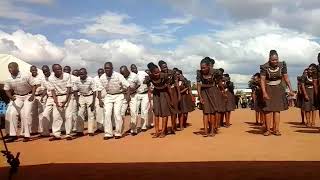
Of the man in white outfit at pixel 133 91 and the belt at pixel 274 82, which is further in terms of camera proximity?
the man in white outfit at pixel 133 91

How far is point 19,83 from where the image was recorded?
43.8 feet

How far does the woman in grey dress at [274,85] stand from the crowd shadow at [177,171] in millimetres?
4438

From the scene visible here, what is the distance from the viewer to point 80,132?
581 inches

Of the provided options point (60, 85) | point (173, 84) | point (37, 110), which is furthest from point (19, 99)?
point (173, 84)

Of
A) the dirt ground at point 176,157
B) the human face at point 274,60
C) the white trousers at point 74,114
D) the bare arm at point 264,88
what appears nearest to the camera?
the dirt ground at point 176,157

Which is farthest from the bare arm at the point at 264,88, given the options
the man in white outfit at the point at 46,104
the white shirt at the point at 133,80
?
the man in white outfit at the point at 46,104

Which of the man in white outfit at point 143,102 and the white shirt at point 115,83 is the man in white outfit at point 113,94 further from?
the man in white outfit at point 143,102

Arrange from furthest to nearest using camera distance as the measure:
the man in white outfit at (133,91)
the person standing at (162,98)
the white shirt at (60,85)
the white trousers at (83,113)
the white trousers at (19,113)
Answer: the white trousers at (83,113), the man in white outfit at (133,91), the white shirt at (60,85), the white trousers at (19,113), the person standing at (162,98)

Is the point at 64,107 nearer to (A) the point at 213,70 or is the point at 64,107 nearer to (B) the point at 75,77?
(B) the point at 75,77

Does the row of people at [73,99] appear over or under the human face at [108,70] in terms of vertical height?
under

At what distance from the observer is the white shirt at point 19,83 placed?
1330 centimetres

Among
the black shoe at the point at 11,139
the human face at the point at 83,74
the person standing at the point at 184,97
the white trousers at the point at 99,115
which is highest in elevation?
the human face at the point at 83,74

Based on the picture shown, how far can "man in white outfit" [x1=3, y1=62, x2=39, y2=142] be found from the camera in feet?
43.7

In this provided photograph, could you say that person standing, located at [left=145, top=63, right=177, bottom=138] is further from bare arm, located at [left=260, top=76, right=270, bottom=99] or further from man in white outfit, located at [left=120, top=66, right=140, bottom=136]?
bare arm, located at [left=260, top=76, right=270, bottom=99]
